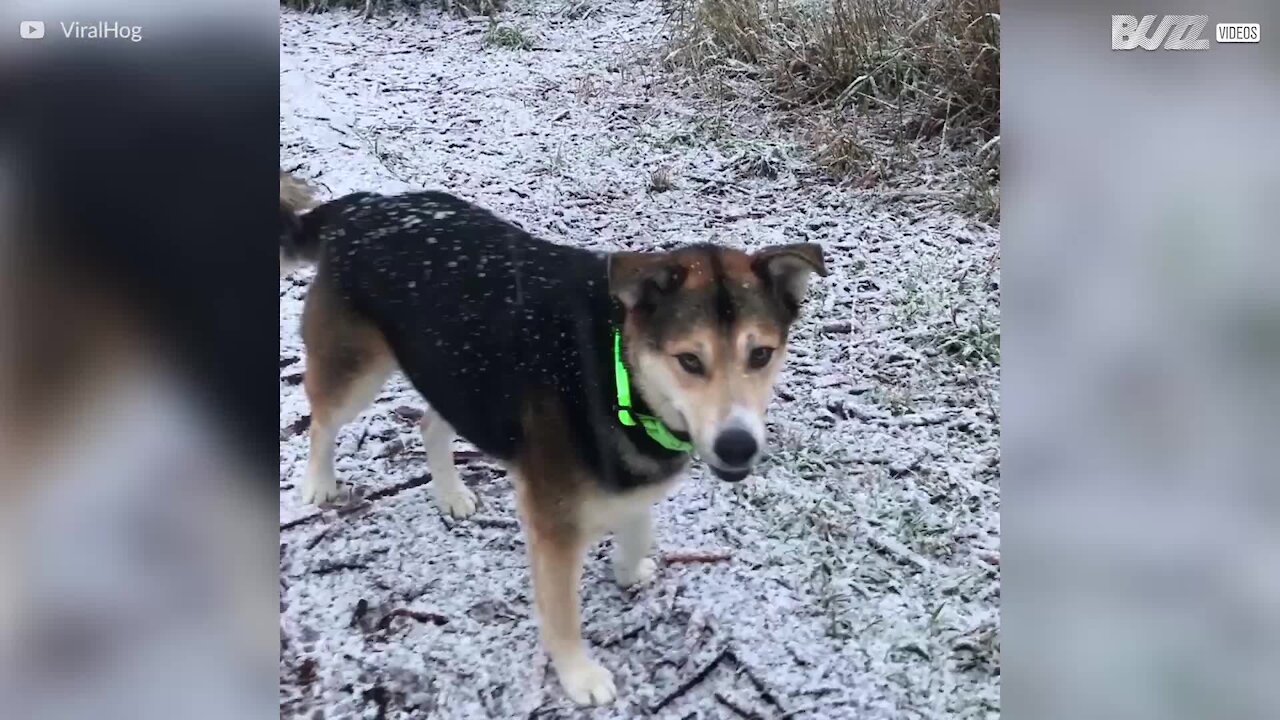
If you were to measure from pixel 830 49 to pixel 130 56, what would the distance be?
0.87m

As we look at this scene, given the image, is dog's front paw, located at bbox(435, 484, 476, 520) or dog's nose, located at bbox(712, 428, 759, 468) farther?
dog's front paw, located at bbox(435, 484, 476, 520)

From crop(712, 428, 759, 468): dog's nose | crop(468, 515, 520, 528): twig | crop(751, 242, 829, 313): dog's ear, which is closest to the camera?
crop(712, 428, 759, 468): dog's nose

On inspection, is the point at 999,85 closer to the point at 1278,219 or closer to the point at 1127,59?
the point at 1127,59

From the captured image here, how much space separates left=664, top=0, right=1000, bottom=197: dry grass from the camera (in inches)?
47.9

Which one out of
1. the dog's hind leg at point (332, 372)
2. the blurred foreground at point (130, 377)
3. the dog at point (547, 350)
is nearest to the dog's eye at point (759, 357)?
the dog at point (547, 350)

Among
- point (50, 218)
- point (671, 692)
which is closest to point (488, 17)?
point (50, 218)

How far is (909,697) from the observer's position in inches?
43.0

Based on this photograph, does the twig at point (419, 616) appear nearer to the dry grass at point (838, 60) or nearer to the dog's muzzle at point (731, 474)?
the dog's muzzle at point (731, 474)

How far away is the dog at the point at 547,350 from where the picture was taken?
41.7 inches

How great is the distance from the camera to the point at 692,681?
1113 millimetres

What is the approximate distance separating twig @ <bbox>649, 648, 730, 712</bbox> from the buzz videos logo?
34.5 inches

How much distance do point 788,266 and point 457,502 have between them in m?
0.51

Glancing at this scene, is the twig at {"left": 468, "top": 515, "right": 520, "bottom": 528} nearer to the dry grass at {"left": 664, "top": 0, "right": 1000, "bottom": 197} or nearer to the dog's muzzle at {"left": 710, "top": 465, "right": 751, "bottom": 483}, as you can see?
the dog's muzzle at {"left": 710, "top": 465, "right": 751, "bottom": 483}

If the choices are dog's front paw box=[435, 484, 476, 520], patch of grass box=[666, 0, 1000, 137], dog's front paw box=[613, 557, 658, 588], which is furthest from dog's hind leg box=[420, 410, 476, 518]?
patch of grass box=[666, 0, 1000, 137]
